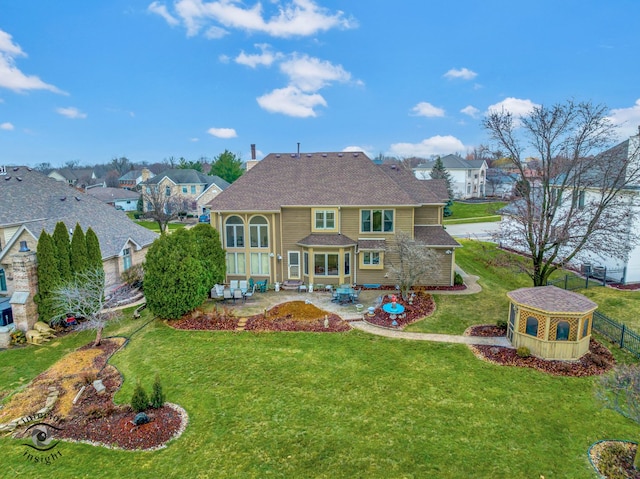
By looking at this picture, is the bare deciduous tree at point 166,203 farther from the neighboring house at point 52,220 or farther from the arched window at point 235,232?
the arched window at point 235,232

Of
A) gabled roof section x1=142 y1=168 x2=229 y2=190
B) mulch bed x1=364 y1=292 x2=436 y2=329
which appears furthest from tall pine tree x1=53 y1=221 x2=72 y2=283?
gabled roof section x1=142 y1=168 x2=229 y2=190

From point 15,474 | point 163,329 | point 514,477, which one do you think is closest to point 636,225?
point 514,477

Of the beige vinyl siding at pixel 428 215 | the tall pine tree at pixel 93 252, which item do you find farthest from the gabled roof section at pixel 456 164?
the tall pine tree at pixel 93 252

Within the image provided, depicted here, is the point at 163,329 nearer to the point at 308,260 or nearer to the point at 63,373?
the point at 63,373

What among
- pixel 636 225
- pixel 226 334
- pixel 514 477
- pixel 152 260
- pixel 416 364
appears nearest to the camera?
pixel 514 477

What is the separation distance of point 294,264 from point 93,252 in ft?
36.3

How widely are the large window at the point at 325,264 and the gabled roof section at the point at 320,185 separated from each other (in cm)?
321

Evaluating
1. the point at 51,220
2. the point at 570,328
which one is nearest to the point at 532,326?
the point at 570,328

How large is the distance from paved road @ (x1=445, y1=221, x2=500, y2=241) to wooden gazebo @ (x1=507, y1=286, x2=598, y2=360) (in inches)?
1031

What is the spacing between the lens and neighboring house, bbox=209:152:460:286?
22672 mm

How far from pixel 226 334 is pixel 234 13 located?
62.1ft

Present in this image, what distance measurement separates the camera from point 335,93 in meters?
33.4

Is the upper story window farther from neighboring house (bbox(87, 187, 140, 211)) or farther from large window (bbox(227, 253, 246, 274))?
neighboring house (bbox(87, 187, 140, 211))

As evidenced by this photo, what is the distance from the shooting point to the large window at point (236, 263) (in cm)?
2388
